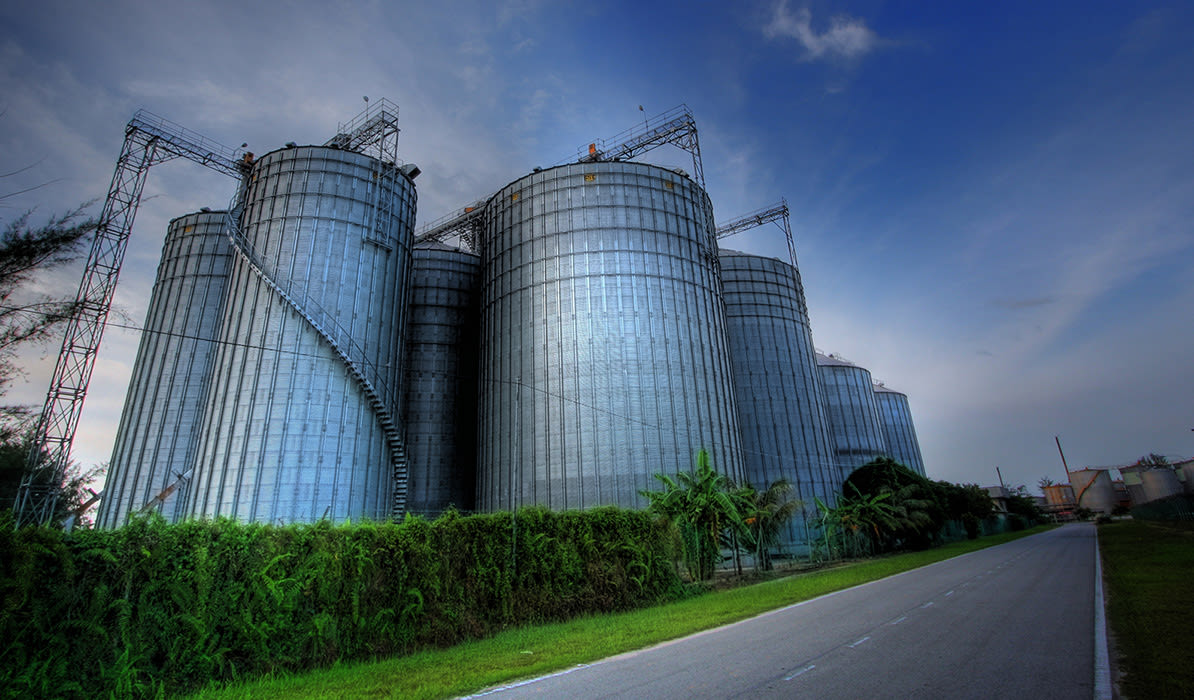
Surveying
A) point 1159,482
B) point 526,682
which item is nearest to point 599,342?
point 526,682

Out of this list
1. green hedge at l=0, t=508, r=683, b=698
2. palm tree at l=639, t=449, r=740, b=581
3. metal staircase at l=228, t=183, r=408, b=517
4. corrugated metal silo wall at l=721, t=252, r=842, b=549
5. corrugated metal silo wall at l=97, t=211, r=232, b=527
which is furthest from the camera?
corrugated metal silo wall at l=721, t=252, r=842, b=549

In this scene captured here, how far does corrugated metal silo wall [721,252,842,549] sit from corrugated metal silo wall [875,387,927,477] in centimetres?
3093

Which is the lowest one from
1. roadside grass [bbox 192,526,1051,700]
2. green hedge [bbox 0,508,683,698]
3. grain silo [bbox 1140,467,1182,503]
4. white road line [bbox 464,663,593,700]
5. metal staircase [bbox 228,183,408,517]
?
roadside grass [bbox 192,526,1051,700]

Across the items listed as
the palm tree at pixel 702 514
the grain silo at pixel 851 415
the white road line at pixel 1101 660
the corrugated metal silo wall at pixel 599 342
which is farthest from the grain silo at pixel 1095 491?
the white road line at pixel 1101 660

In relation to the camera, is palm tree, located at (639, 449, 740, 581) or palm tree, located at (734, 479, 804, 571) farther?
palm tree, located at (734, 479, 804, 571)

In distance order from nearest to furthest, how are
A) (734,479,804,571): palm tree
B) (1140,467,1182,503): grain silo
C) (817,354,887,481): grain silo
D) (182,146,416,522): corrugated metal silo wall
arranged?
(734,479,804,571): palm tree, (182,146,416,522): corrugated metal silo wall, (817,354,887,481): grain silo, (1140,467,1182,503): grain silo

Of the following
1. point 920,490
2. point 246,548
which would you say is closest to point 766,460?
point 920,490

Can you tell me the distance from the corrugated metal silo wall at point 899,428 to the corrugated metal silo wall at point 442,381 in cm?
5975

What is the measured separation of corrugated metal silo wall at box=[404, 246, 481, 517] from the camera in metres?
40.0

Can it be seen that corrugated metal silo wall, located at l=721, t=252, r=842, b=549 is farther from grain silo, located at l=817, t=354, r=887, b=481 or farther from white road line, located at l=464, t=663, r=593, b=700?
white road line, located at l=464, t=663, r=593, b=700

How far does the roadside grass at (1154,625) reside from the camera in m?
6.38

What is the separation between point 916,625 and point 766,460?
127 feet

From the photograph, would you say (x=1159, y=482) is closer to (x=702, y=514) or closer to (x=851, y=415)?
(x=851, y=415)

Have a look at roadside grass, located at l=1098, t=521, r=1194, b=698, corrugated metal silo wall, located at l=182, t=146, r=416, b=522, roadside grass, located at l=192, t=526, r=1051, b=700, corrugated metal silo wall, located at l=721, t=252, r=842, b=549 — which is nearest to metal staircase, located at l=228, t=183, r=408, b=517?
corrugated metal silo wall, located at l=182, t=146, r=416, b=522
